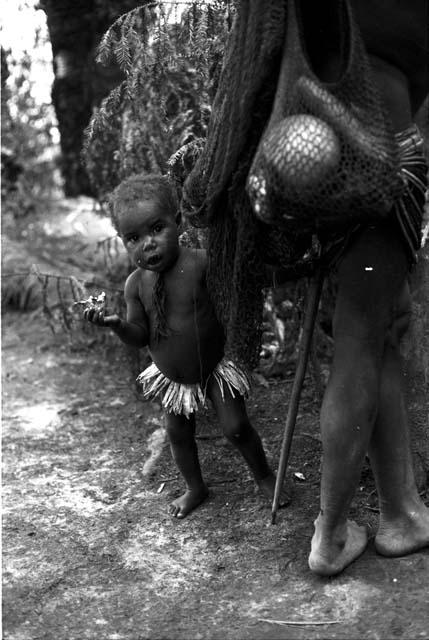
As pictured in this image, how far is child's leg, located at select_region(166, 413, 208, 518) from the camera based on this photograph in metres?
3.29

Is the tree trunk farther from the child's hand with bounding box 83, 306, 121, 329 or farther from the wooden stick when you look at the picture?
the wooden stick

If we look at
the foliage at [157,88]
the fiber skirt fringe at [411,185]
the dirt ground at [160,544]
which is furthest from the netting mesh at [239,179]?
the foliage at [157,88]

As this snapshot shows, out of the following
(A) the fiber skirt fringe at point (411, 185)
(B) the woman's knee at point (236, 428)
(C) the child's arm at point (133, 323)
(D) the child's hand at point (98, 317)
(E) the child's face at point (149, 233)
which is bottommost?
(B) the woman's knee at point (236, 428)

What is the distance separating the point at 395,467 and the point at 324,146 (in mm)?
1130

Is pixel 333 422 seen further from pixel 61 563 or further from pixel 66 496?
pixel 66 496

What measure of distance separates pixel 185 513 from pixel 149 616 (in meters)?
0.72

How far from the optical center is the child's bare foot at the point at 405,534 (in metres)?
2.72

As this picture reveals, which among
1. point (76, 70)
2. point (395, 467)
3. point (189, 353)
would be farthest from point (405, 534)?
point (76, 70)

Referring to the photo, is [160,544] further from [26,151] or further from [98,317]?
[26,151]

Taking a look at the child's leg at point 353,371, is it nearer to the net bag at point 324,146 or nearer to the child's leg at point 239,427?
the net bag at point 324,146

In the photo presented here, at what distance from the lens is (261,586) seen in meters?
2.66

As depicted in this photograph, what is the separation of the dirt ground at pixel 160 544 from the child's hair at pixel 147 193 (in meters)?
1.18

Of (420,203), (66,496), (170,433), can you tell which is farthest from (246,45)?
(66,496)

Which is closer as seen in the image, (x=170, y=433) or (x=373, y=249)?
(x=373, y=249)
